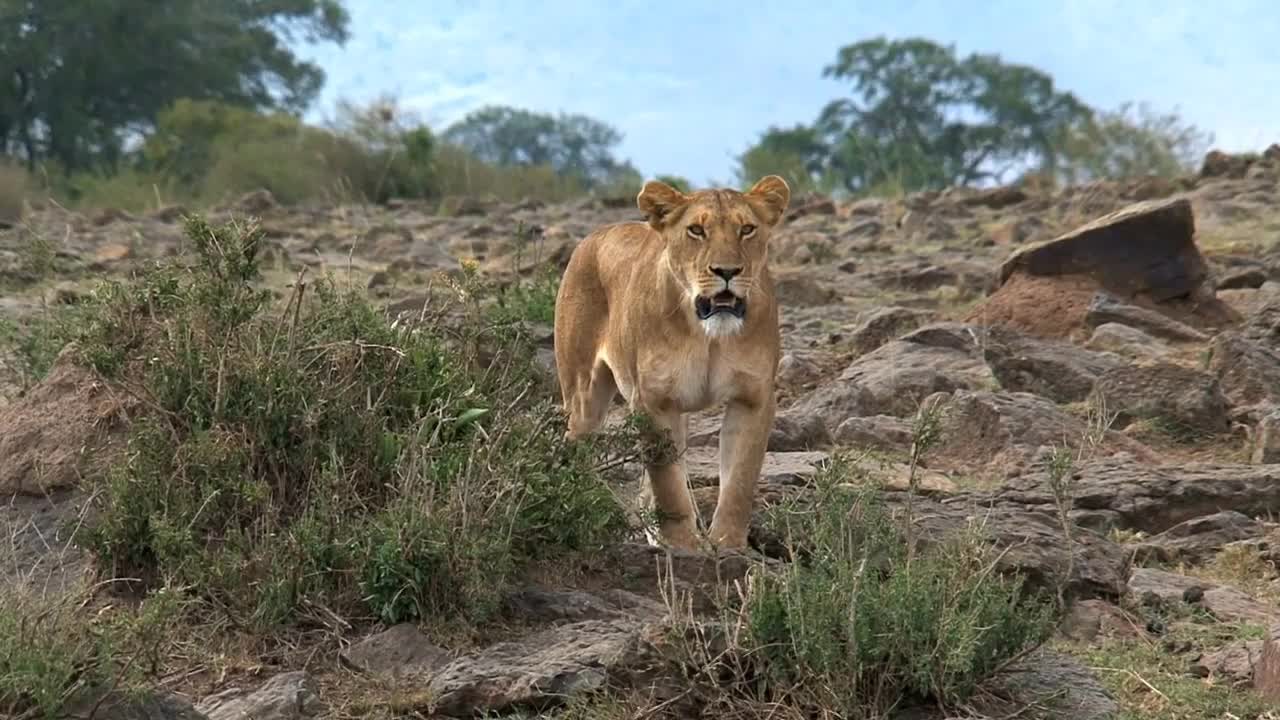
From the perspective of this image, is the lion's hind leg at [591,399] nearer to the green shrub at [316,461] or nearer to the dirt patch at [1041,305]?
the green shrub at [316,461]

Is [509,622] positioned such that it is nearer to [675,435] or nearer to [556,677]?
[556,677]

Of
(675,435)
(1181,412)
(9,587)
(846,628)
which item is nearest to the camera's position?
(846,628)

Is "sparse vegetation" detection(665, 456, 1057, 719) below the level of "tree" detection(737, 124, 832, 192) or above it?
below

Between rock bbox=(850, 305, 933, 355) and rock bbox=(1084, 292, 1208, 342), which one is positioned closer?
rock bbox=(1084, 292, 1208, 342)

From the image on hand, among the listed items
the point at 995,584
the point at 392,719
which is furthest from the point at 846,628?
the point at 392,719

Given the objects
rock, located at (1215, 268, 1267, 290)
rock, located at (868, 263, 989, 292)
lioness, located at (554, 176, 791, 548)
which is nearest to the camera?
lioness, located at (554, 176, 791, 548)

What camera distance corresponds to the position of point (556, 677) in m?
5.33

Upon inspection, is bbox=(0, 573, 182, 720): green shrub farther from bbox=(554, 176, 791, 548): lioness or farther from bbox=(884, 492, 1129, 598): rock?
bbox=(884, 492, 1129, 598): rock

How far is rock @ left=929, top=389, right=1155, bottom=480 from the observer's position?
8766mm

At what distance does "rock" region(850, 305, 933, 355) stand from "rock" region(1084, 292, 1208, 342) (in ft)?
3.42

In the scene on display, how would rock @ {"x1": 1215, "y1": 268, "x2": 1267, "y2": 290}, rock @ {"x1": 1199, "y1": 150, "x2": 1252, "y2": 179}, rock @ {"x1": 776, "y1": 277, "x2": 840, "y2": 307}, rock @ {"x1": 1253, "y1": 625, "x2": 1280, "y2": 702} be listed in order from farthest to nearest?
rock @ {"x1": 1199, "y1": 150, "x2": 1252, "y2": 179} → rock @ {"x1": 776, "y1": 277, "x2": 840, "y2": 307} → rock @ {"x1": 1215, "y1": 268, "x2": 1267, "y2": 290} → rock @ {"x1": 1253, "y1": 625, "x2": 1280, "y2": 702}

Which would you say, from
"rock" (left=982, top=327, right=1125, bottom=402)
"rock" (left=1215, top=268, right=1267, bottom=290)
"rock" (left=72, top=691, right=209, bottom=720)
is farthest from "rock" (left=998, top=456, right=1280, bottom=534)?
"rock" (left=1215, top=268, right=1267, bottom=290)

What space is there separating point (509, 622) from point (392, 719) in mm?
714

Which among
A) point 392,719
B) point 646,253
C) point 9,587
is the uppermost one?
A: point 646,253
